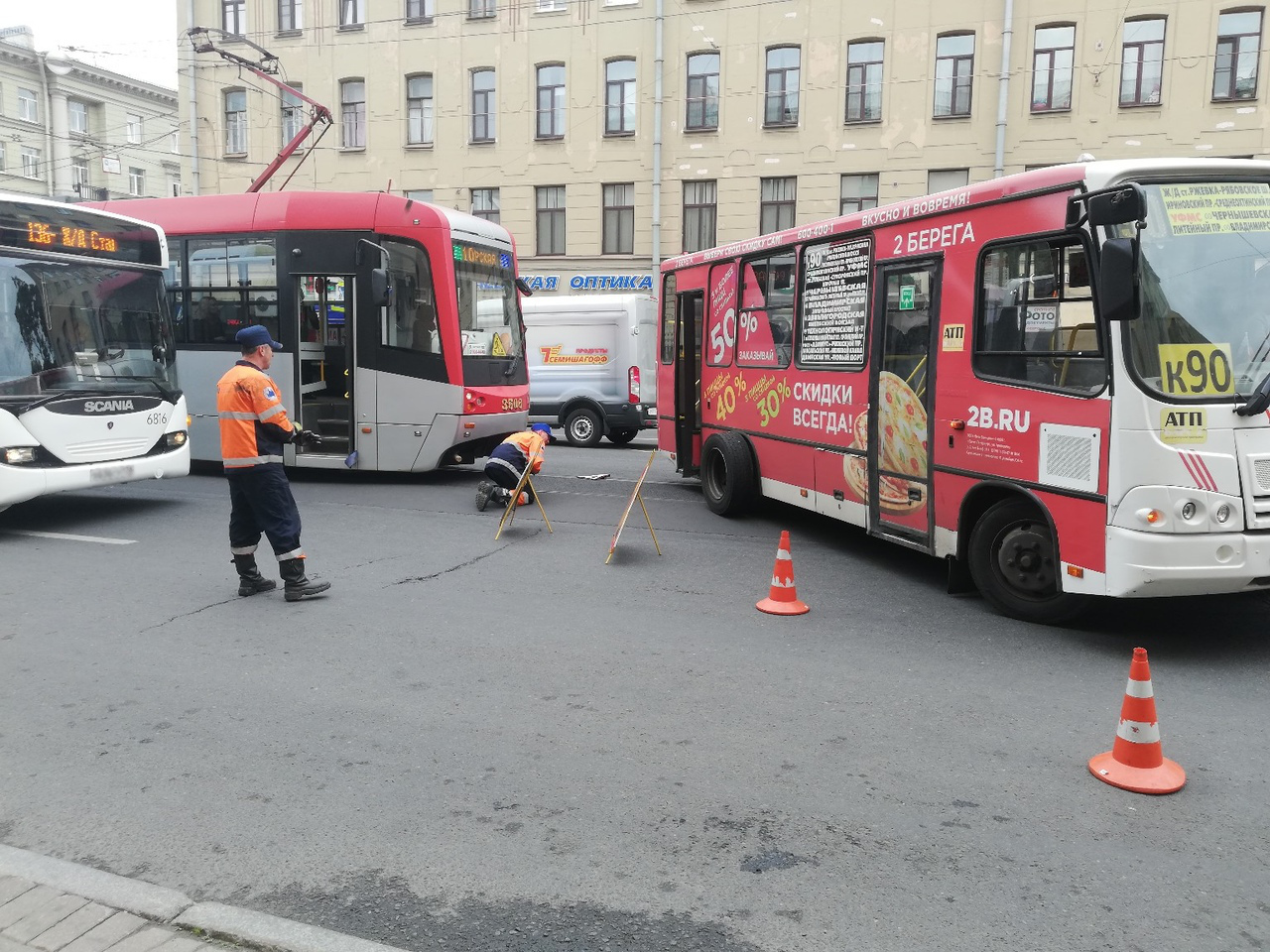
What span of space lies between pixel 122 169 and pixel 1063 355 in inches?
2309

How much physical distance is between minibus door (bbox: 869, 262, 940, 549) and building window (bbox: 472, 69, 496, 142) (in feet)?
77.8

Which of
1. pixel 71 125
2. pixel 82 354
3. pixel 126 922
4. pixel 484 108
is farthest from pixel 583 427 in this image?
pixel 71 125

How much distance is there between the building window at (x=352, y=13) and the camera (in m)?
30.0

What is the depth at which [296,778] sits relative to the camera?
13.9ft

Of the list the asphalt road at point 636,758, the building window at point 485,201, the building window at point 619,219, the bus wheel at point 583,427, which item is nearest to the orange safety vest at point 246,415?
the asphalt road at point 636,758

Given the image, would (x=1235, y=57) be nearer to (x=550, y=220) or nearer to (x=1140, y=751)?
(x=550, y=220)

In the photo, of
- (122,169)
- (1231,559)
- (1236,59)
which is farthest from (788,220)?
(122,169)

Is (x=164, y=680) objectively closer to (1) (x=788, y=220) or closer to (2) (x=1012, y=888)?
(2) (x=1012, y=888)

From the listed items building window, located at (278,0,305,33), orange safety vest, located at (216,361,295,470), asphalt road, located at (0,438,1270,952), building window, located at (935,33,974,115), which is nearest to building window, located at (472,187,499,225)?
building window, located at (278,0,305,33)

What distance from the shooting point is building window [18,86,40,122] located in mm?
47031

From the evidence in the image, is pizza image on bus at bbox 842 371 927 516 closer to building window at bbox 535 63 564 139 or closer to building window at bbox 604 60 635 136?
building window at bbox 604 60 635 136

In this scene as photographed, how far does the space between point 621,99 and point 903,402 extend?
2288 cm

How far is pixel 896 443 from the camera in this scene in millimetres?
7715

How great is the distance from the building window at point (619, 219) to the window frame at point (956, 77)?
847 centimetres
